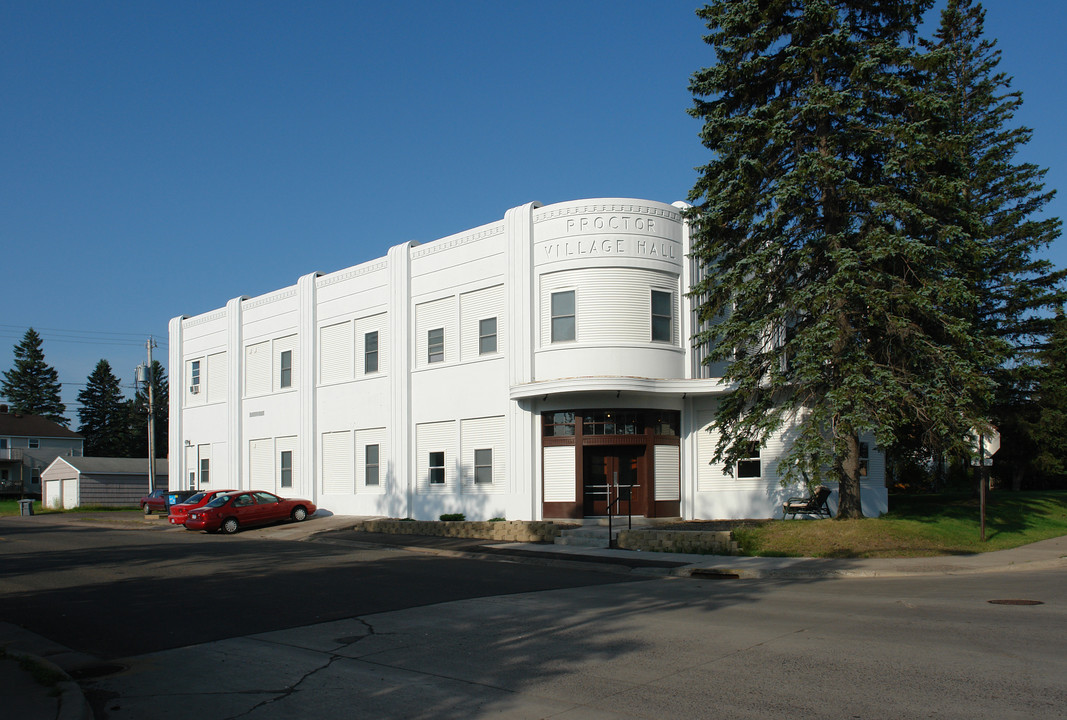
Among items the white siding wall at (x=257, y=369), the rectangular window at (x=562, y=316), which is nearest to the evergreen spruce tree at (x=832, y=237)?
the rectangular window at (x=562, y=316)

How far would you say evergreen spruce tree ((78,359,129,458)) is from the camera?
104500 millimetres

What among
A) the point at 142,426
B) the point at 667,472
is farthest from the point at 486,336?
the point at 142,426

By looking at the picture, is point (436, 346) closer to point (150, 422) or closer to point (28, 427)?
point (150, 422)

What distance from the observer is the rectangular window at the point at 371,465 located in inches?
1303

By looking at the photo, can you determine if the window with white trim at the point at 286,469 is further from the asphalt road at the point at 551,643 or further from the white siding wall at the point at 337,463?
the asphalt road at the point at 551,643

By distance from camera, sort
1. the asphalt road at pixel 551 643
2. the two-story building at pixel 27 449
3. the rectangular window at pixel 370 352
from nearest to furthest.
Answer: the asphalt road at pixel 551 643 < the rectangular window at pixel 370 352 < the two-story building at pixel 27 449

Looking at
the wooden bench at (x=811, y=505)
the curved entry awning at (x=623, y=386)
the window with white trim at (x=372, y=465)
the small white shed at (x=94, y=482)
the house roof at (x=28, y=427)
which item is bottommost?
the small white shed at (x=94, y=482)

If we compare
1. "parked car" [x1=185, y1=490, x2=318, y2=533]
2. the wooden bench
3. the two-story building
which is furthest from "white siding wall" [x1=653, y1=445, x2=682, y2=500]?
the two-story building

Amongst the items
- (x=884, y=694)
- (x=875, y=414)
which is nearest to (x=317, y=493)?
(x=875, y=414)

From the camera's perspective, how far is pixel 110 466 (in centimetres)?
5997

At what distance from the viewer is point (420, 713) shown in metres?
7.22

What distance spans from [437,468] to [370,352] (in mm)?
5917

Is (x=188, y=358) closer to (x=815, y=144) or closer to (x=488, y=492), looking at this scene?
(x=488, y=492)

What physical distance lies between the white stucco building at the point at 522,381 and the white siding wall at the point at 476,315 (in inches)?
2.3
